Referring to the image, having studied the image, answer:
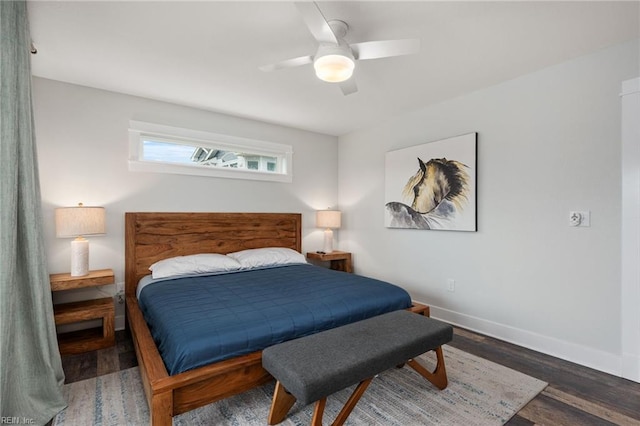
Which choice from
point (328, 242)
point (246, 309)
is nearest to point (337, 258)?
point (328, 242)

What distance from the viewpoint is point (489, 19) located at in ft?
6.39

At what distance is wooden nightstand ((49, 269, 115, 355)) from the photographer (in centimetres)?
251

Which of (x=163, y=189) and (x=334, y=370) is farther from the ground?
(x=163, y=189)

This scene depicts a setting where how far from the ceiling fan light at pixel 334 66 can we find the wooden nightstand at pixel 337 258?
272 cm

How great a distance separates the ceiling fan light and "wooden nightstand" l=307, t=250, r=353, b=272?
2721 mm

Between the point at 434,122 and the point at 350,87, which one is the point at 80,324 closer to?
the point at 350,87

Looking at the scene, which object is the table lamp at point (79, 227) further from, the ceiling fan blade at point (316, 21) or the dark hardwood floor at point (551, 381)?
the ceiling fan blade at point (316, 21)

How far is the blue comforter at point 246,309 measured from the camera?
1679 mm

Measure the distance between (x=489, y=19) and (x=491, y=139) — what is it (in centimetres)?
131

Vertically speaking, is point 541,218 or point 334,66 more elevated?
point 334,66

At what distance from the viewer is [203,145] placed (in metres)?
3.65

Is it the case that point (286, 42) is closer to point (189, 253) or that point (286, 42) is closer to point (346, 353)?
point (346, 353)

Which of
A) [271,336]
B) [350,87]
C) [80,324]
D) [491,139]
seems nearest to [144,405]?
[271,336]

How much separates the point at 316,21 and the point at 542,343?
309cm
